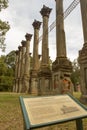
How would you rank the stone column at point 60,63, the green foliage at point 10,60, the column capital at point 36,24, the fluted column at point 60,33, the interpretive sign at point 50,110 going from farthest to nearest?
the green foliage at point 10,60
the column capital at point 36,24
the fluted column at point 60,33
the stone column at point 60,63
the interpretive sign at point 50,110

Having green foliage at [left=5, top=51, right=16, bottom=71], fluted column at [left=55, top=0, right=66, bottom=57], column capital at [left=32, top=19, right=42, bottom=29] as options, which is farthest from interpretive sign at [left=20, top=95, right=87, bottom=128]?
green foliage at [left=5, top=51, right=16, bottom=71]

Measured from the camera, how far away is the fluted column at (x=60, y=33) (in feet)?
42.8

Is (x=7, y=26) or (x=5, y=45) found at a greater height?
(x=7, y=26)

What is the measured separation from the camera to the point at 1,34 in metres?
14.3

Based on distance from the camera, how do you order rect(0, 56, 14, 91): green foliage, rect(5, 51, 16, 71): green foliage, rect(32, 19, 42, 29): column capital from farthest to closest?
rect(5, 51, 16, 71): green foliage → rect(0, 56, 14, 91): green foliage → rect(32, 19, 42, 29): column capital

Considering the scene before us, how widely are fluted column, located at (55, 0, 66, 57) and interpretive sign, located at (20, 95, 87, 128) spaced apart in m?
9.31

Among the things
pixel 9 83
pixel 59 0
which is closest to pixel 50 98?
pixel 59 0

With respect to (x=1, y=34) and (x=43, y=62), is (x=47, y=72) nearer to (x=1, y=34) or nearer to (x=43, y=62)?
(x=43, y=62)

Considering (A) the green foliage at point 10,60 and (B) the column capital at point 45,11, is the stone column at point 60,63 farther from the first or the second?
(A) the green foliage at point 10,60

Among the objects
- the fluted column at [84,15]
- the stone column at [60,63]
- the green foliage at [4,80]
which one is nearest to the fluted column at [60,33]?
the stone column at [60,63]

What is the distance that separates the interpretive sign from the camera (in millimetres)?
2828

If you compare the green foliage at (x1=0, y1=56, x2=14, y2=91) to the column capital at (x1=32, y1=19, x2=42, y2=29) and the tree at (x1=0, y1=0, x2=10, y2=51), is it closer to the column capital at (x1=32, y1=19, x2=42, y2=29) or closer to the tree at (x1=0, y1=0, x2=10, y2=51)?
the column capital at (x1=32, y1=19, x2=42, y2=29)

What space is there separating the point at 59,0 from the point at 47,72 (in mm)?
6828

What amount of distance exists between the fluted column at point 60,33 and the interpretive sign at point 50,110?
9308 millimetres
